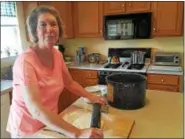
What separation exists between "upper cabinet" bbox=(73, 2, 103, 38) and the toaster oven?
3.02ft

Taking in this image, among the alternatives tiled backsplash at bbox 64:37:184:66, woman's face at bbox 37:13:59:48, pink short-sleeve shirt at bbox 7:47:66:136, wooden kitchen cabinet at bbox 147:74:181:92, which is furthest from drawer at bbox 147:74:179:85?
woman's face at bbox 37:13:59:48

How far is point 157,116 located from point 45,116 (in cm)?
63

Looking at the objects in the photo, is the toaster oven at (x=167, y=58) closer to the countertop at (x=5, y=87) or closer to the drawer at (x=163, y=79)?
the drawer at (x=163, y=79)

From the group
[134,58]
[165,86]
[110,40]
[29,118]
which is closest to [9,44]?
[110,40]

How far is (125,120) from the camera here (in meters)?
1.05

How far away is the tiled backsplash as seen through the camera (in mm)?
2852

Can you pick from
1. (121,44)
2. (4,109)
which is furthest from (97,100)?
(121,44)

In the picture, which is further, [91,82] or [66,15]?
[66,15]

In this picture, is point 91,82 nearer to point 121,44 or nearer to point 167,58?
point 121,44

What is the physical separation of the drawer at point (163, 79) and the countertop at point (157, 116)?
42.9 inches

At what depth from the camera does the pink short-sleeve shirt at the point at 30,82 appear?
980 mm

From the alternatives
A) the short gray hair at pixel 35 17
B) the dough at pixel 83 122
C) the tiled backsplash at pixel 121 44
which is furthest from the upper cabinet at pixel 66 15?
the dough at pixel 83 122

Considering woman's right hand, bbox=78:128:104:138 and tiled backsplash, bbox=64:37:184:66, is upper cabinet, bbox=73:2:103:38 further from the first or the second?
woman's right hand, bbox=78:128:104:138

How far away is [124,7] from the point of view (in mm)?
2799
